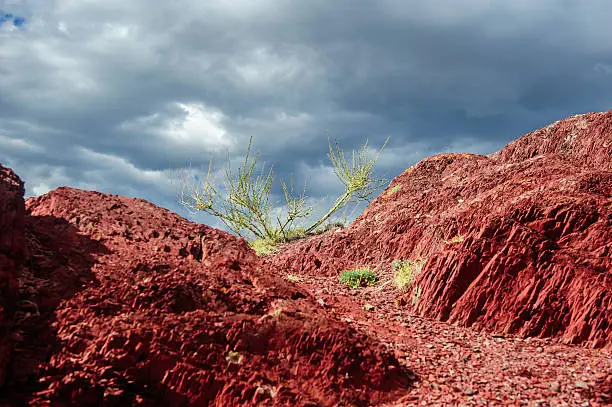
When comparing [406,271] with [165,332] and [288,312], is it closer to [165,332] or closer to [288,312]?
[288,312]

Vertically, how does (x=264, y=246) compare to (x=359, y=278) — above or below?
above

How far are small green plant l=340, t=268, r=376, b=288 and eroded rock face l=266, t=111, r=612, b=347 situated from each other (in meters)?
0.99

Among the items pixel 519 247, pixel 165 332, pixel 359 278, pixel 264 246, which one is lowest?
pixel 165 332

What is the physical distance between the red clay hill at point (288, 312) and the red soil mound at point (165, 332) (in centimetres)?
2

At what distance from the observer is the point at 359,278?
10781mm

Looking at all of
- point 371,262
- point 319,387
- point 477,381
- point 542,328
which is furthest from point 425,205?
point 319,387

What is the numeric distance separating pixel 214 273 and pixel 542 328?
5.19 meters

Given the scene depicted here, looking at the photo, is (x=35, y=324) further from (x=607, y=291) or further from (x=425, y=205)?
(x=425, y=205)

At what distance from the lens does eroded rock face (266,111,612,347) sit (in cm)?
849

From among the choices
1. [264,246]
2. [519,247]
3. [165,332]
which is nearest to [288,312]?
[165,332]

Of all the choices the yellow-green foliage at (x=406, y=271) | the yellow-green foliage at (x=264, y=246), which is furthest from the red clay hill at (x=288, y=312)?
the yellow-green foliage at (x=264, y=246)

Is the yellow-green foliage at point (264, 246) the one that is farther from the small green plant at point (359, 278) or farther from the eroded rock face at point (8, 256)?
the eroded rock face at point (8, 256)

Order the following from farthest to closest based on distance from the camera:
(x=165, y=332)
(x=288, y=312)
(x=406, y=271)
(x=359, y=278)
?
1. (x=359, y=278)
2. (x=406, y=271)
3. (x=288, y=312)
4. (x=165, y=332)

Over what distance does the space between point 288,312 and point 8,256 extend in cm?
305
